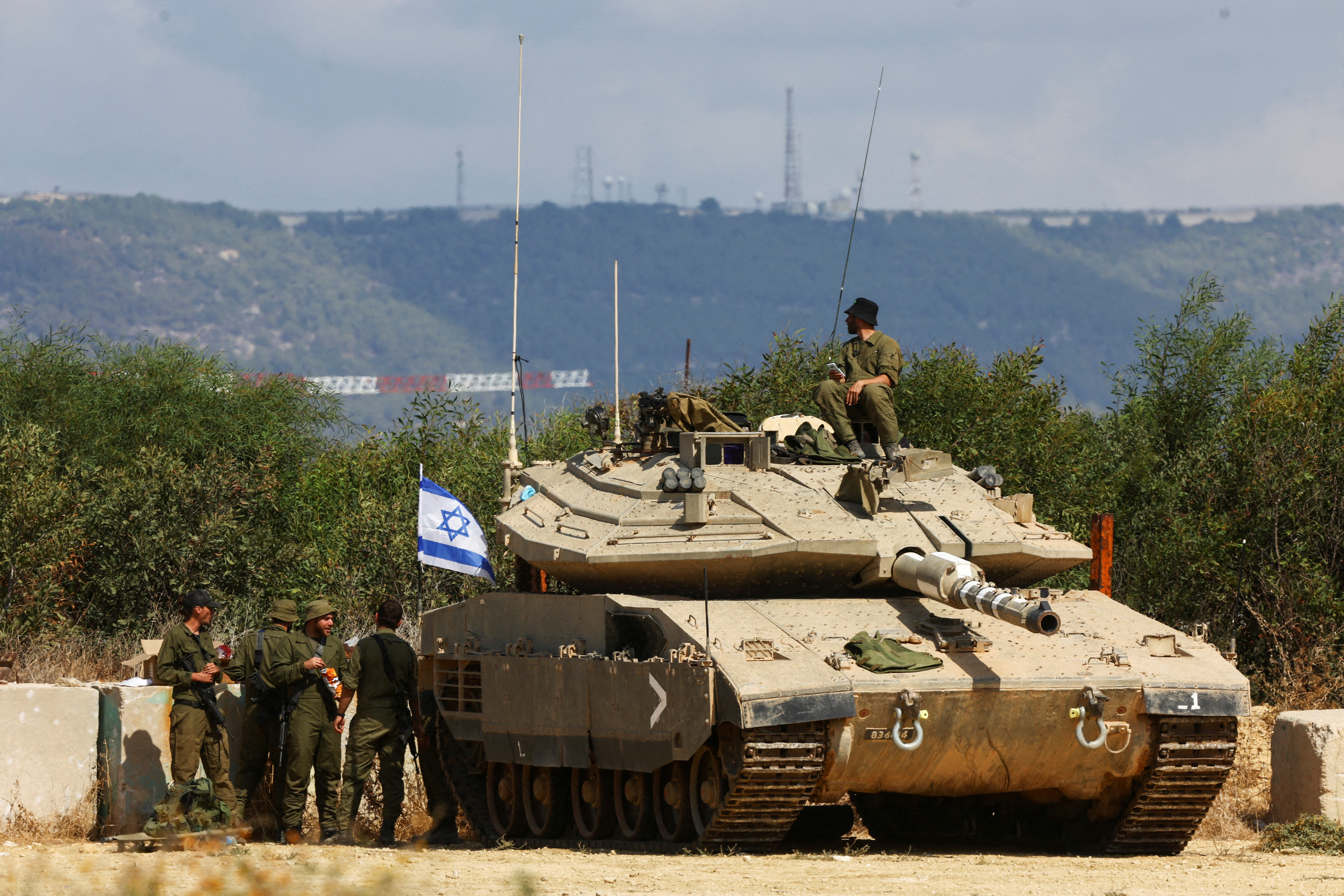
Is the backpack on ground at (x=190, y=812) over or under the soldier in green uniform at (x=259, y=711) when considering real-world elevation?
under

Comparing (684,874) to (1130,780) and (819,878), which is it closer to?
(819,878)

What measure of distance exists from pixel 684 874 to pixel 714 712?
3.62 feet

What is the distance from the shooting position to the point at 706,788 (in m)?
12.3

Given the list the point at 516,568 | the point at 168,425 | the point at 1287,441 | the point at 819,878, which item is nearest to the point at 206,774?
the point at 516,568

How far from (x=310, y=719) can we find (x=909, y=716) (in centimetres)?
473

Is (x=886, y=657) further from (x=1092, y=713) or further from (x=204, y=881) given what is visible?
(x=204, y=881)

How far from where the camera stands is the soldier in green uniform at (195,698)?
1315cm

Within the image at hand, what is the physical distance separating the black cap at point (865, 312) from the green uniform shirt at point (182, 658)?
232 inches

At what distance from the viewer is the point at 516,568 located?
16.4 meters

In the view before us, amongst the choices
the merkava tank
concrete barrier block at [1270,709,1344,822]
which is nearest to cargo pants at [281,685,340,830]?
the merkava tank

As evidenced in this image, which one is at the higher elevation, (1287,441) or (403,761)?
(1287,441)

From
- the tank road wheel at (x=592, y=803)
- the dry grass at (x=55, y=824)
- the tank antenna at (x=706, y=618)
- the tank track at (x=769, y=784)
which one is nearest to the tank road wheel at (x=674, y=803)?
the tank track at (x=769, y=784)

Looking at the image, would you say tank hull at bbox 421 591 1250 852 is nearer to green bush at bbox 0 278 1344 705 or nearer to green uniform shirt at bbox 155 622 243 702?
green uniform shirt at bbox 155 622 243 702

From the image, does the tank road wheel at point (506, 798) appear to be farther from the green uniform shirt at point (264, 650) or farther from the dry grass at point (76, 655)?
the dry grass at point (76, 655)
